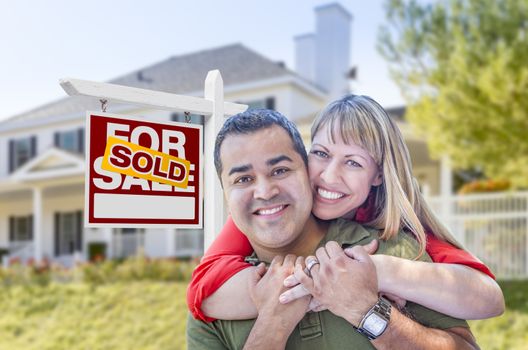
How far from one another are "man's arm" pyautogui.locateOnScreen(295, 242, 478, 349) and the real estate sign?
82 cm

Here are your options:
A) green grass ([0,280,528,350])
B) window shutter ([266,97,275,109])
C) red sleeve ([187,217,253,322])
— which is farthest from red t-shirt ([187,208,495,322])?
window shutter ([266,97,275,109])

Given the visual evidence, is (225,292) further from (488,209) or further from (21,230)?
(21,230)

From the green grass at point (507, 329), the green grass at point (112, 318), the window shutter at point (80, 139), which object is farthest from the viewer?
the window shutter at point (80, 139)

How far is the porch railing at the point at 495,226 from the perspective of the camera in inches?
489

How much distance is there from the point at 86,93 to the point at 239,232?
79cm

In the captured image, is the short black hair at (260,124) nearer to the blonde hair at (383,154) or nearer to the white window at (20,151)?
the blonde hair at (383,154)

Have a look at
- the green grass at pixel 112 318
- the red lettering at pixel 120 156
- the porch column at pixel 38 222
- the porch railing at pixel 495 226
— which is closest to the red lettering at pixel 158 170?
the red lettering at pixel 120 156

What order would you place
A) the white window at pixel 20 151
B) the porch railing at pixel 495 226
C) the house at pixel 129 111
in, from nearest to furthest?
the porch railing at pixel 495 226 → the house at pixel 129 111 → the white window at pixel 20 151

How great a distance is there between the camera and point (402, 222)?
2.16m

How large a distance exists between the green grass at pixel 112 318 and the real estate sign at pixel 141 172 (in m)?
6.66

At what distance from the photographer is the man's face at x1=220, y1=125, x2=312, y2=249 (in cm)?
208

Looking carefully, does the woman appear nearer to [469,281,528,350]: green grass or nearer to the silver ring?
the silver ring

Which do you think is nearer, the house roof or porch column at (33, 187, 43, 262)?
the house roof

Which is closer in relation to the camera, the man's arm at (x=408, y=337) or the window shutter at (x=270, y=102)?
the man's arm at (x=408, y=337)
